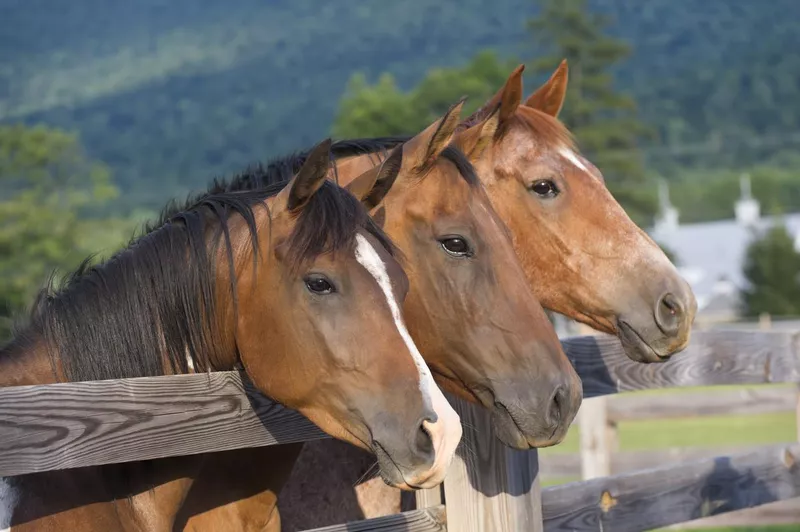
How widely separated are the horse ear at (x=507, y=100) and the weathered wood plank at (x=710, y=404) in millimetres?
6790

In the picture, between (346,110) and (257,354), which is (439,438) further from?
(346,110)

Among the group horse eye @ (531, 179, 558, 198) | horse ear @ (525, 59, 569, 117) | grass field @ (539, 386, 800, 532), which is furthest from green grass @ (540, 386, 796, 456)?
horse eye @ (531, 179, 558, 198)

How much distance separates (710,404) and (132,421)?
975 centimetres

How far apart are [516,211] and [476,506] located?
1289 millimetres

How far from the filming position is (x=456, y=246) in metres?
3.42

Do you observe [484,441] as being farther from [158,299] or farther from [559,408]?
[158,299]

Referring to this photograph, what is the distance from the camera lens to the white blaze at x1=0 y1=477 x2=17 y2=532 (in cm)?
271

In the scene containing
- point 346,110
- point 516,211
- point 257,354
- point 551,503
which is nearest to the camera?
point 257,354

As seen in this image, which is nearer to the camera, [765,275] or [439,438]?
[439,438]

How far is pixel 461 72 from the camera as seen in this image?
80875 millimetres

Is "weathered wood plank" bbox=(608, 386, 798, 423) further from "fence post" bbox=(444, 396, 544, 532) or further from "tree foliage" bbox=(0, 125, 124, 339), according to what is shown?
"tree foliage" bbox=(0, 125, 124, 339)

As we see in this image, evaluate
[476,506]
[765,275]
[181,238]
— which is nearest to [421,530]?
[476,506]

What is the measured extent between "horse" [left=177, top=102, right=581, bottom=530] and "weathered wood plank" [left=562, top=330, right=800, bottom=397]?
0.70 metres

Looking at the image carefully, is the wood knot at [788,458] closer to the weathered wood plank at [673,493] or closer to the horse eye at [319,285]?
the weathered wood plank at [673,493]
